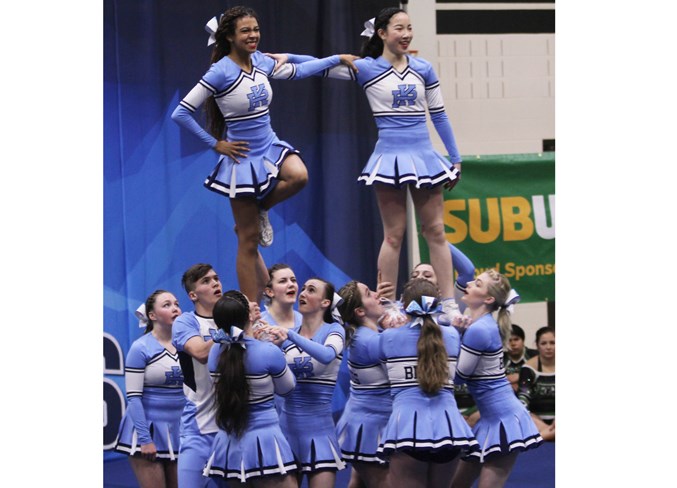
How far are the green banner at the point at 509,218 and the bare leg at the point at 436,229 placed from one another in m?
3.18

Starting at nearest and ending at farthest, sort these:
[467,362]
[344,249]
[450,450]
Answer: [450,450] < [467,362] < [344,249]

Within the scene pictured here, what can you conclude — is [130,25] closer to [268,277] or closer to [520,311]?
[268,277]

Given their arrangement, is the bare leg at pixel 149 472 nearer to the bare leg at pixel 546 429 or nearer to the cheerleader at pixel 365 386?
the cheerleader at pixel 365 386

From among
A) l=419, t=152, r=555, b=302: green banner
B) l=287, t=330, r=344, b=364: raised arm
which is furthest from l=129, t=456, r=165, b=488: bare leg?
l=419, t=152, r=555, b=302: green banner

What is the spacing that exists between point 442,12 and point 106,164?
3.39 m

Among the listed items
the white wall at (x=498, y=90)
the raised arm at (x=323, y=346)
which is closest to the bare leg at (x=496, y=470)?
the raised arm at (x=323, y=346)

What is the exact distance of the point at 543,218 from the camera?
9.73 m

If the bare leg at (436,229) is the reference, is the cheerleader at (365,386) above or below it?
below

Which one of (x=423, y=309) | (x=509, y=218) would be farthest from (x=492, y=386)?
(x=509, y=218)

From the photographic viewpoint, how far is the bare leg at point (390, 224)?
626 cm

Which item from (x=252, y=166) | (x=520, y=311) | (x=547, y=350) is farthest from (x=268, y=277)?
(x=520, y=311)

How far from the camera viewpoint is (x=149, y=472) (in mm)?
6191

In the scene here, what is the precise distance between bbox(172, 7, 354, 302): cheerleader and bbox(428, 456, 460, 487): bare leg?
132cm

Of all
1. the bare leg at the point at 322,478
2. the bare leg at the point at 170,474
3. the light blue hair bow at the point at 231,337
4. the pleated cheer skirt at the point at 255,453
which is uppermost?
the light blue hair bow at the point at 231,337
